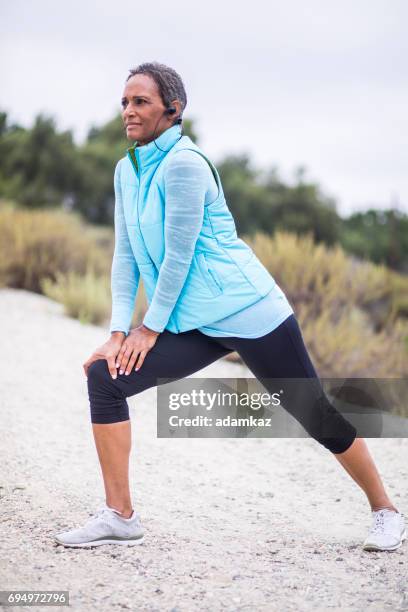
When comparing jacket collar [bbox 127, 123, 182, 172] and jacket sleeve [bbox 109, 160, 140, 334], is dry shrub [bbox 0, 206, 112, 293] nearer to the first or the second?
jacket sleeve [bbox 109, 160, 140, 334]

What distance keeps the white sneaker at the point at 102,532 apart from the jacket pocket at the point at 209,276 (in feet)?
3.52

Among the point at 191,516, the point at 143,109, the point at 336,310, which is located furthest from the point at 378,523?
the point at 336,310

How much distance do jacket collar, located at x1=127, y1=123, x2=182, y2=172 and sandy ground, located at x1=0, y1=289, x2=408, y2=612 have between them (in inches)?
66.3

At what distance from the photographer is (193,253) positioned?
117 inches

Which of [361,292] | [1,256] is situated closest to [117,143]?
[1,256]

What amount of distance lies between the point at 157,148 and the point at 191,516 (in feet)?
6.61

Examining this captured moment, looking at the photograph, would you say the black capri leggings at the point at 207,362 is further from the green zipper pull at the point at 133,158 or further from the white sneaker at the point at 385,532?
the green zipper pull at the point at 133,158

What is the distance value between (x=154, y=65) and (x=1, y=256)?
859 centimetres

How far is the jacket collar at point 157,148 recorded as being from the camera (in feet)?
9.87

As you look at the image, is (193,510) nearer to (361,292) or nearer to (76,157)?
(361,292)

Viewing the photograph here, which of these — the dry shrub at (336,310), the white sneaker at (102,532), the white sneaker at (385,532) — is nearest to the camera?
the white sneaker at (102,532)

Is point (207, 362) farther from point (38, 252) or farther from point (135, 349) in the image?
point (38, 252)

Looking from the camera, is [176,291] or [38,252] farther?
[38,252]

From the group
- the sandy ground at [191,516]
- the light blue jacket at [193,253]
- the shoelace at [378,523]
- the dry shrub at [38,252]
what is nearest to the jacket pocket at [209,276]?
the light blue jacket at [193,253]
